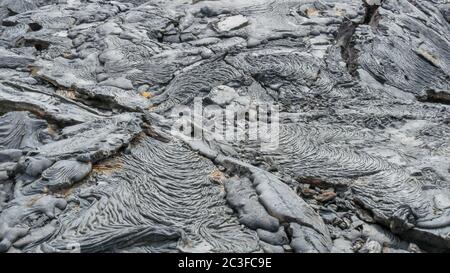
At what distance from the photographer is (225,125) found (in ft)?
13.9

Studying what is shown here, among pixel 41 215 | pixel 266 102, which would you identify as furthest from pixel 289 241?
pixel 266 102

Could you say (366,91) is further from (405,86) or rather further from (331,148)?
(331,148)

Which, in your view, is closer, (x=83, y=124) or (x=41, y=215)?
(x=41, y=215)

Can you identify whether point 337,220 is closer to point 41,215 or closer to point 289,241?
point 289,241

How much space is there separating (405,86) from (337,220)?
7.70 feet

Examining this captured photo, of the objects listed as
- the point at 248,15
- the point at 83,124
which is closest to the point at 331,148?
the point at 83,124

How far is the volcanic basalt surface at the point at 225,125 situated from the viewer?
3.08 meters

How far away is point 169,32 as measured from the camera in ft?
18.5

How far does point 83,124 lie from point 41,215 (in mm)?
1145

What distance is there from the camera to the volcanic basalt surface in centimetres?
308
